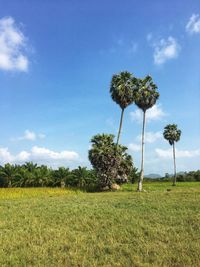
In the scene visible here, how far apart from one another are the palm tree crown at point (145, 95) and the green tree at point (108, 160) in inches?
267

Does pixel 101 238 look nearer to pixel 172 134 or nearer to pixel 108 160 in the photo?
pixel 108 160

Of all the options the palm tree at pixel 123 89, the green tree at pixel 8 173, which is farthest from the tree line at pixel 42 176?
the palm tree at pixel 123 89

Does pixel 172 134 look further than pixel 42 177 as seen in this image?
Yes

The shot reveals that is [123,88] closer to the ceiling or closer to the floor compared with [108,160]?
closer to the ceiling

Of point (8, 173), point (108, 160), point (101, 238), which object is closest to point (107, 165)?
point (108, 160)

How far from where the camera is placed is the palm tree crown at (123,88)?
45659 millimetres

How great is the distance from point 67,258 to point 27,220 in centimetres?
645

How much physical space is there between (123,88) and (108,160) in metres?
10.5

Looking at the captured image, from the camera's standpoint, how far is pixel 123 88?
4591 centimetres

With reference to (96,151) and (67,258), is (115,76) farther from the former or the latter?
(67,258)

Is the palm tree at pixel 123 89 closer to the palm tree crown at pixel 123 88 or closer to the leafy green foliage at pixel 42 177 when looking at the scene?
the palm tree crown at pixel 123 88

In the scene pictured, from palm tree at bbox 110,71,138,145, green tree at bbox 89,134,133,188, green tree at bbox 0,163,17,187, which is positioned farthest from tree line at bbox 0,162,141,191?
palm tree at bbox 110,71,138,145

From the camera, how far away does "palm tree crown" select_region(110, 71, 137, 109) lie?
4566cm

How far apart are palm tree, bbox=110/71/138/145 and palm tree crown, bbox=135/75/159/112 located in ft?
2.89
